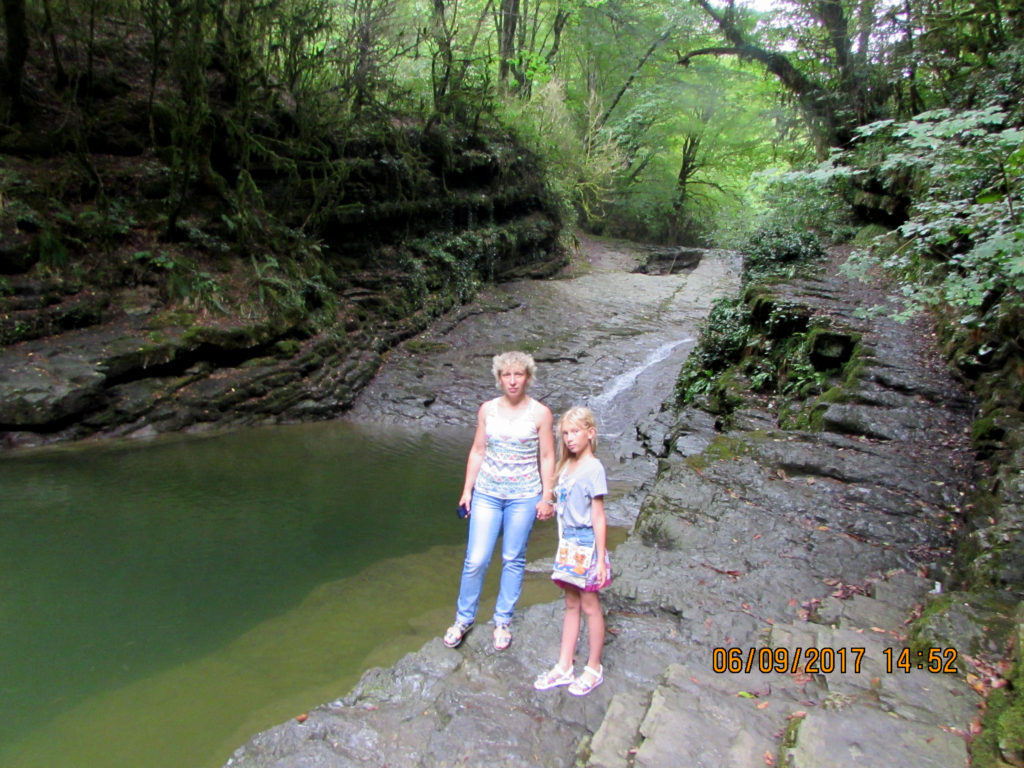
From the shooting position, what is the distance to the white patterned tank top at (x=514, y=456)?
11.2ft

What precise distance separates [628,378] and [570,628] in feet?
35.5

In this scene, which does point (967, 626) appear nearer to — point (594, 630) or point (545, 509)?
point (594, 630)

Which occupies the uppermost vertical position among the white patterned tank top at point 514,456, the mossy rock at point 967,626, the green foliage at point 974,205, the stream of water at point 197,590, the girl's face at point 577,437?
the green foliage at point 974,205

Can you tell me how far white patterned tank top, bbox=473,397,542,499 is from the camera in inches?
134

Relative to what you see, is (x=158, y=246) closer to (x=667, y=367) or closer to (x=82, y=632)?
(x=82, y=632)

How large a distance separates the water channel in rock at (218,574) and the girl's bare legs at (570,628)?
5.14ft

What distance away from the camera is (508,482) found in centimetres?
342

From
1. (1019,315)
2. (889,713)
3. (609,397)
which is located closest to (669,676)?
(889,713)

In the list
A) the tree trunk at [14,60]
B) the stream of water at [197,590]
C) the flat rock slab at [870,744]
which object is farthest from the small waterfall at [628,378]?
the tree trunk at [14,60]

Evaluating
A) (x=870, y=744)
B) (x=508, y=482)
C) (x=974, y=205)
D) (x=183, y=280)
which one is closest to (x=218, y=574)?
(x=508, y=482)

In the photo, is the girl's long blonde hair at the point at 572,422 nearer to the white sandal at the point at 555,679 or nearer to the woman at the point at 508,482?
the woman at the point at 508,482

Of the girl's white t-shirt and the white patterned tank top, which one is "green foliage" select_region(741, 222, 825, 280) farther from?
the girl's white t-shirt

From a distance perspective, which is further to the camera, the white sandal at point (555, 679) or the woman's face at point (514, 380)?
the woman's face at point (514, 380)

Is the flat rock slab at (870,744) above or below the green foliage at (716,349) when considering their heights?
above
